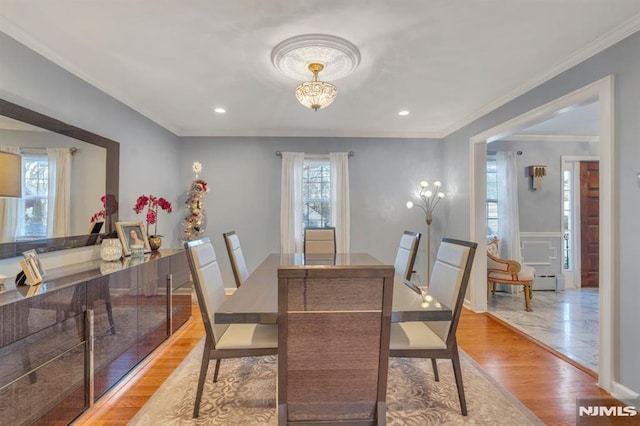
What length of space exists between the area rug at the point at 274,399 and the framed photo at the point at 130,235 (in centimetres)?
124

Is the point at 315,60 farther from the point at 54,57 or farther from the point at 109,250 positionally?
the point at 109,250

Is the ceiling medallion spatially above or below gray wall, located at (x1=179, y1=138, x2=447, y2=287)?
above

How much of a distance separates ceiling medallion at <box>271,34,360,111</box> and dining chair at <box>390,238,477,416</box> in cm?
144

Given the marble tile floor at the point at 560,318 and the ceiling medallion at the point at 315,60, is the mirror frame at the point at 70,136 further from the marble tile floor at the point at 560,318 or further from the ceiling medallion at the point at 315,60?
the marble tile floor at the point at 560,318

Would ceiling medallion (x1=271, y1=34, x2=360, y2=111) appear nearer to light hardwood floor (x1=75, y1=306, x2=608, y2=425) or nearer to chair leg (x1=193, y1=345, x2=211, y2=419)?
chair leg (x1=193, y1=345, x2=211, y2=419)

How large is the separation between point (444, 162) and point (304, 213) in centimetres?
228

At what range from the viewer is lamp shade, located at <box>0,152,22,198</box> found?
1858 millimetres

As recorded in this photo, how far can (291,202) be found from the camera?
15.2ft

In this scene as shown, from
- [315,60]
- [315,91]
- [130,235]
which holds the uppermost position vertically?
[315,60]

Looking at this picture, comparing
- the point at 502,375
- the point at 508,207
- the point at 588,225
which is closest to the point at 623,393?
the point at 502,375

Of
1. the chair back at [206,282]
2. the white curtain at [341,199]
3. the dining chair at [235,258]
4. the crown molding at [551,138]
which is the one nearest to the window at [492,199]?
the crown molding at [551,138]

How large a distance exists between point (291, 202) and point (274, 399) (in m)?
2.90

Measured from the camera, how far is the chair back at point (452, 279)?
1811mm

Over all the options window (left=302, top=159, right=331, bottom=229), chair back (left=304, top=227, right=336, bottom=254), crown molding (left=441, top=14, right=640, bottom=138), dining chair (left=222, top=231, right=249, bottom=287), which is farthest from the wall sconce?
dining chair (left=222, top=231, right=249, bottom=287)
